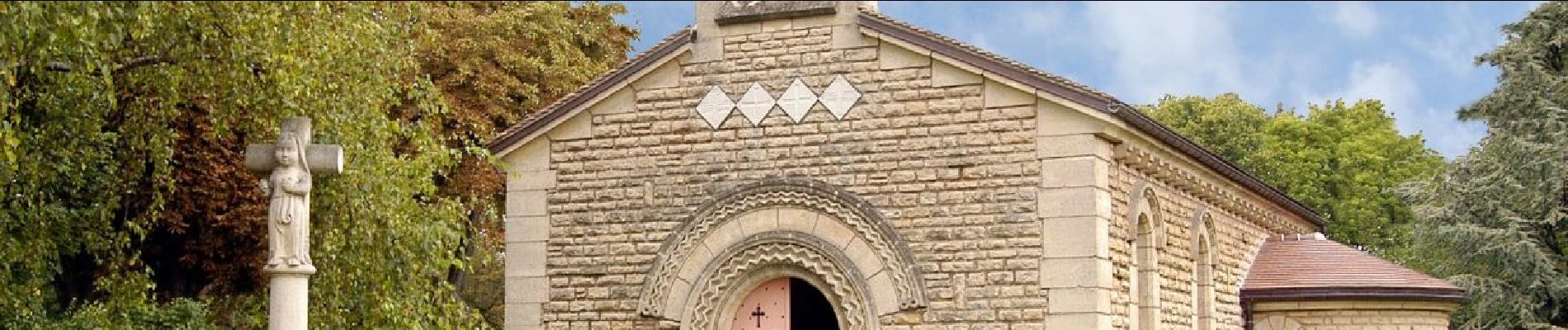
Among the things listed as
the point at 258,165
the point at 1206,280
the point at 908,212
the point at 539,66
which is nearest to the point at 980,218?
the point at 908,212

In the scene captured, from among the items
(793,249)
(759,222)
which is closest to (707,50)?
(759,222)

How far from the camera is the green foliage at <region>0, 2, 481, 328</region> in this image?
13.3 metres

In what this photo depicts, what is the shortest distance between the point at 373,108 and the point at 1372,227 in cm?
3282

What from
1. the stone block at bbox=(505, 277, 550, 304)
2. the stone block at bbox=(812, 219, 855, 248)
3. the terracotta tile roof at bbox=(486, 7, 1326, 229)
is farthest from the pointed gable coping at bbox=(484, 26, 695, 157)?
the stone block at bbox=(812, 219, 855, 248)

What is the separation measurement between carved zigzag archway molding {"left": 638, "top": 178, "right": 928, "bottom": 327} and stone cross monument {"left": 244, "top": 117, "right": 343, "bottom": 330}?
206 inches

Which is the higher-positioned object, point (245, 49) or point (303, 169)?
point (245, 49)

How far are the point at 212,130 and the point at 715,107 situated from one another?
4610 mm

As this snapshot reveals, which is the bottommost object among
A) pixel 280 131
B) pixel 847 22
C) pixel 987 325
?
pixel 987 325

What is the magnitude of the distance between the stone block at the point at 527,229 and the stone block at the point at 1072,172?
4.83 meters

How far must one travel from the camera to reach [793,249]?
18.0 meters

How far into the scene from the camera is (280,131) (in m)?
13.8

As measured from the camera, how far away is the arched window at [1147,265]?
19.0 metres

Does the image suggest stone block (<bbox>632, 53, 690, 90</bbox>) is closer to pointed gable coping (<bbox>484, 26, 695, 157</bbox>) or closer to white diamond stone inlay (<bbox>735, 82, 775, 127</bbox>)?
pointed gable coping (<bbox>484, 26, 695, 157</bbox>)

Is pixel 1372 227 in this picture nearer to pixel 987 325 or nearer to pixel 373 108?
pixel 987 325
